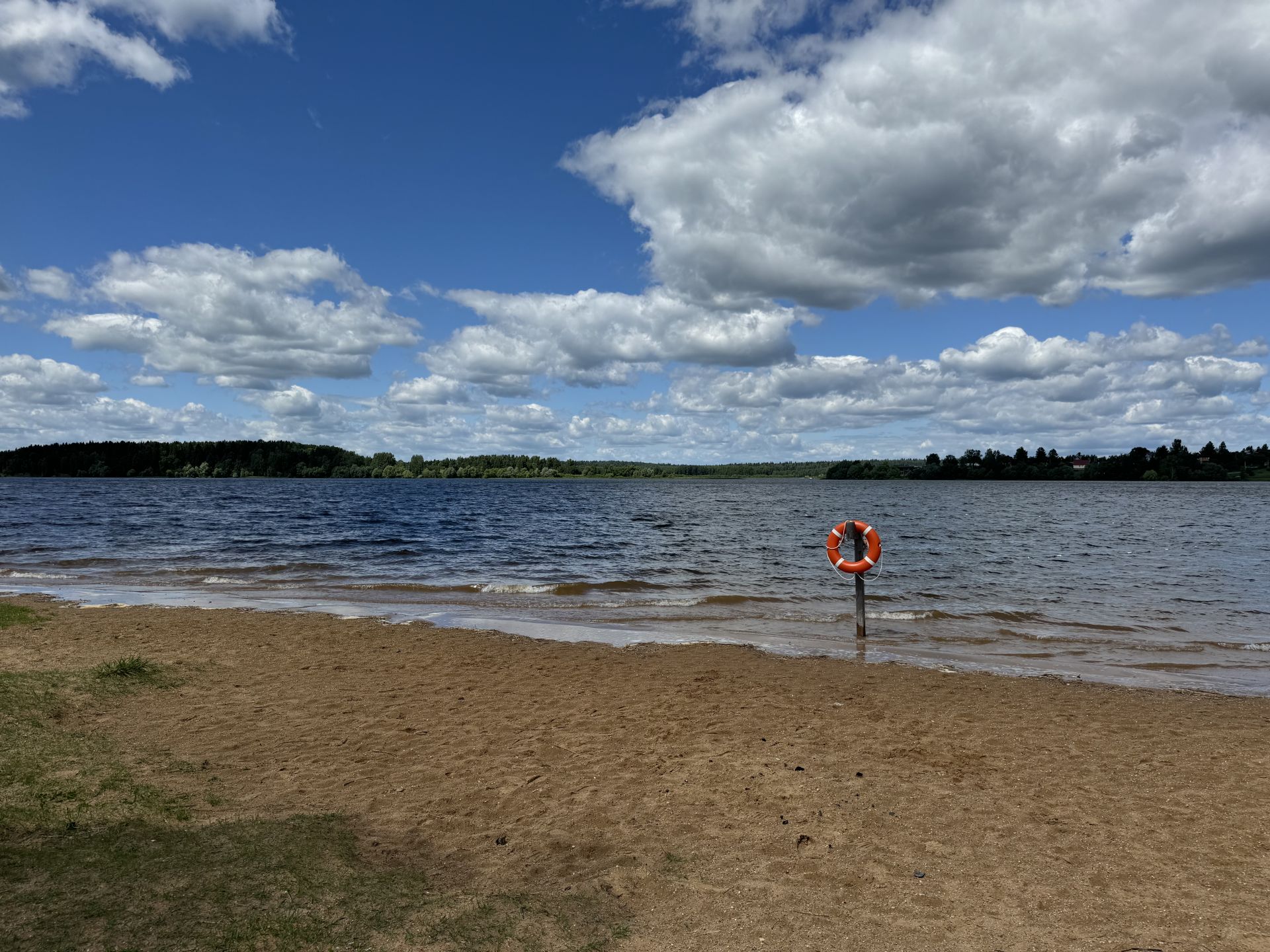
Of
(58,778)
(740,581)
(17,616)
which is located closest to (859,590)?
(740,581)

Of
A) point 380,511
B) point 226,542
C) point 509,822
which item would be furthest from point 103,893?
point 380,511

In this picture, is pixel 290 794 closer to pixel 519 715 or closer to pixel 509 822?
pixel 509 822

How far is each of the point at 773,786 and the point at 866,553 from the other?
8485 mm

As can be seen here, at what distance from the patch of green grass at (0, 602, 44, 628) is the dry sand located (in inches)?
79.1

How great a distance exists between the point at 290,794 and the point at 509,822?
1.86 metres

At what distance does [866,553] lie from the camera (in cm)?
1430

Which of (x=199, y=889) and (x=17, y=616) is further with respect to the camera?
(x=17, y=616)

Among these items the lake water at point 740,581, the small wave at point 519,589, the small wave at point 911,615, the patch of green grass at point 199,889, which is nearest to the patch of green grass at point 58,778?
the patch of green grass at point 199,889

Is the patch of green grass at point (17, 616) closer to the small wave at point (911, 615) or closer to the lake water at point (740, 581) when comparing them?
the lake water at point (740, 581)

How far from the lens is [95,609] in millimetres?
15523

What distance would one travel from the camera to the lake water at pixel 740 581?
14.3 meters

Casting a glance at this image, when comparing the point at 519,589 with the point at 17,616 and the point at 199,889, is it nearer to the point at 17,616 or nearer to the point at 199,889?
the point at 17,616

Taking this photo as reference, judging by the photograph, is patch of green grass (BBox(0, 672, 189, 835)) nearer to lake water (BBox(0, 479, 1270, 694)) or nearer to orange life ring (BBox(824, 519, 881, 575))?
lake water (BBox(0, 479, 1270, 694))

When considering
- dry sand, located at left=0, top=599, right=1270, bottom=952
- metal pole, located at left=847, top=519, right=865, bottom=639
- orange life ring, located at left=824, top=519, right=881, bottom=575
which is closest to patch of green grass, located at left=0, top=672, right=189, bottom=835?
dry sand, located at left=0, top=599, right=1270, bottom=952
